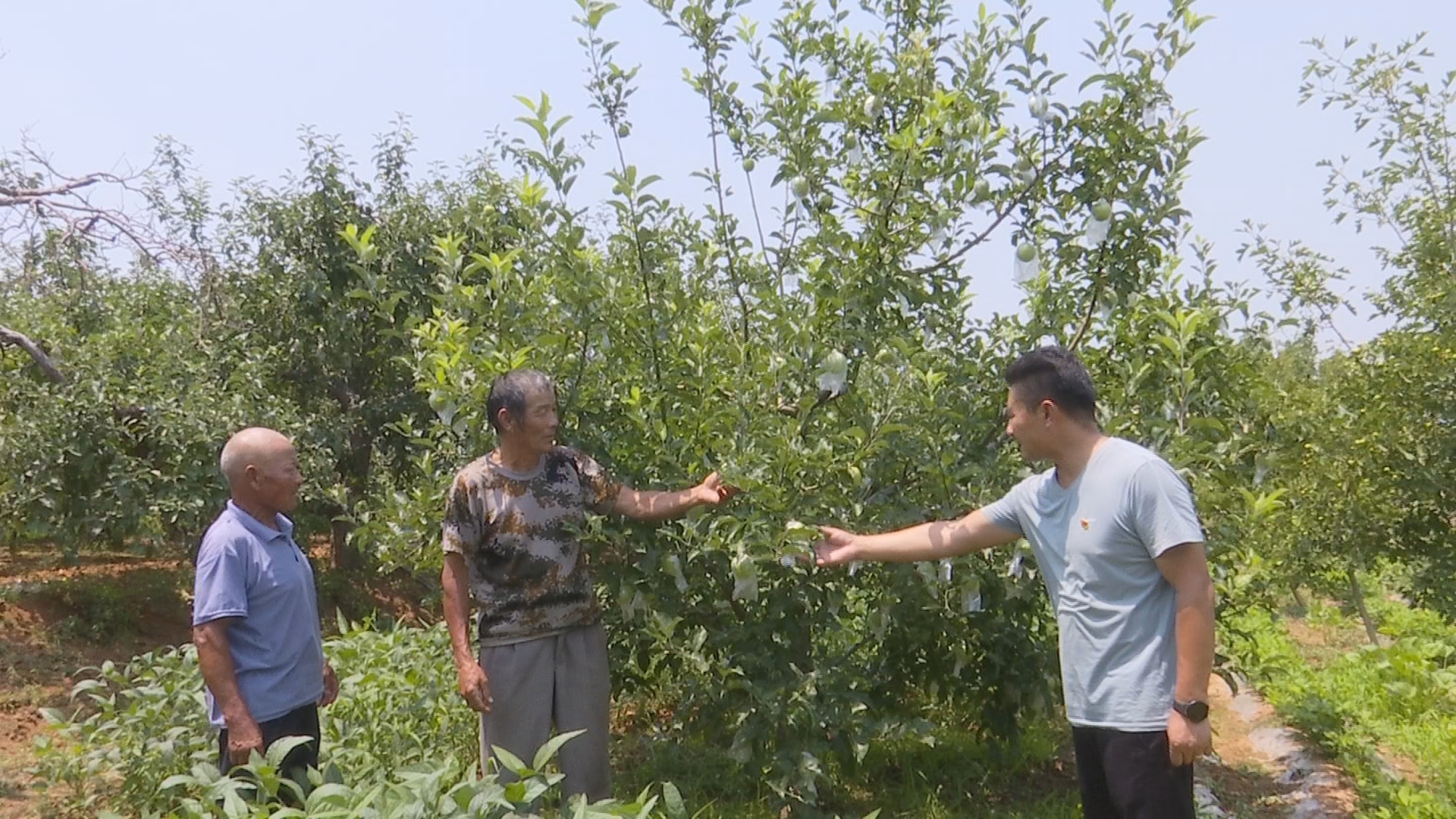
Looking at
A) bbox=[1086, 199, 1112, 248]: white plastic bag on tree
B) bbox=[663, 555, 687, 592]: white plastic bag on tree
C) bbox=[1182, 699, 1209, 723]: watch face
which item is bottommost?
bbox=[1182, 699, 1209, 723]: watch face

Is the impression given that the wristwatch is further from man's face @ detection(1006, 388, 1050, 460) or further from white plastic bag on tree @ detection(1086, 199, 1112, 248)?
white plastic bag on tree @ detection(1086, 199, 1112, 248)

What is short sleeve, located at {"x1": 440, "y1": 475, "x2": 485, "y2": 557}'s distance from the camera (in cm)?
286

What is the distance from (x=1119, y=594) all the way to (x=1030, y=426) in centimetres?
40

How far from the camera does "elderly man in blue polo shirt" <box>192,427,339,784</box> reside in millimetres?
2441

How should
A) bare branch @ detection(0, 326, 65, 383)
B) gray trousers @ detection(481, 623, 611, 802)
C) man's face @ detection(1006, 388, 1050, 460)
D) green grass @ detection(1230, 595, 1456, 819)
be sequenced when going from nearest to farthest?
1. man's face @ detection(1006, 388, 1050, 460)
2. gray trousers @ detection(481, 623, 611, 802)
3. green grass @ detection(1230, 595, 1456, 819)
4. bare branch @ detection(0, 326, 65, 383)

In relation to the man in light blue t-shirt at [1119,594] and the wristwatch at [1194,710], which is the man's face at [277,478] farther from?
the wristwatch at [1194,710]

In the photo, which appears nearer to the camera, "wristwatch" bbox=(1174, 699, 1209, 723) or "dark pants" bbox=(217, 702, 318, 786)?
"wristwatch" bbox=(1174, 699, 1209, 723)

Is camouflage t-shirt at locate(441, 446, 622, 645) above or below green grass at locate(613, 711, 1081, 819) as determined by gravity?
above

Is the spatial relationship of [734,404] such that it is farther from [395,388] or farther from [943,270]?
[395,388]

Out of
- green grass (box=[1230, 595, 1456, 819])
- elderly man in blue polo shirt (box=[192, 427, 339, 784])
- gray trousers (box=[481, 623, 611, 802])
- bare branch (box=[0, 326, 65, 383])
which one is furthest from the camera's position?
bare branch (box=[0, 326, 65, 383])

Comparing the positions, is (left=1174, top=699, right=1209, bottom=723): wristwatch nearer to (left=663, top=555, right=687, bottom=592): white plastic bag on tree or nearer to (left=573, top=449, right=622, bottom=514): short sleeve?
(left=663, top=555, right=687, bottom=592): white plastic bag on tree

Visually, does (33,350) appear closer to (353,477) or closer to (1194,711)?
(353,477)

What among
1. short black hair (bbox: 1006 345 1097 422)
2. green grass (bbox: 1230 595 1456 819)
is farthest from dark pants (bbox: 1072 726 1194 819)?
green grass (bbox: 1230 595 1456 819)

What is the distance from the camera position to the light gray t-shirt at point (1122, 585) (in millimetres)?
2061
